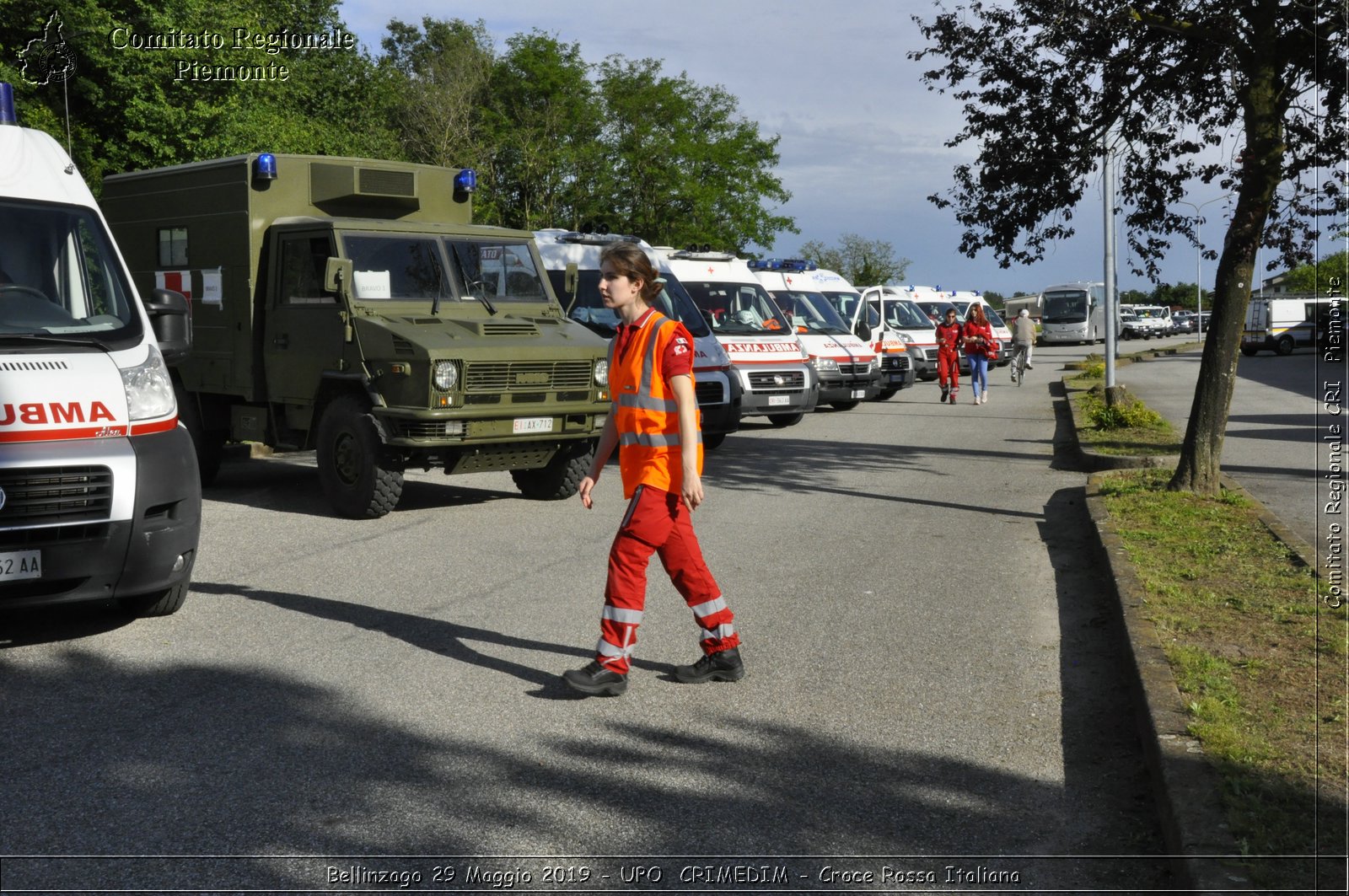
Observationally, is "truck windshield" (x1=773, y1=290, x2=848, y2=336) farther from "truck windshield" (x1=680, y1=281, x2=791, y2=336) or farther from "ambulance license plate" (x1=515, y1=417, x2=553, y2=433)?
"ambulance license plate" (x1=515, y1=417, x2=553, y2=433)

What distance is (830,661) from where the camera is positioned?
645 cm

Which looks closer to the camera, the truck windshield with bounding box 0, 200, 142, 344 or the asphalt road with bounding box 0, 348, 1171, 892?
the asphalt road with bounding box 0, 348, 1171, 892

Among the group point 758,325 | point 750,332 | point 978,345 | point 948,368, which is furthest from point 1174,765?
point 948,368

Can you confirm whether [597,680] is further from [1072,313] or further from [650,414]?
[1072,313]

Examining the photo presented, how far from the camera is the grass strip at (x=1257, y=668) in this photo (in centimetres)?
403

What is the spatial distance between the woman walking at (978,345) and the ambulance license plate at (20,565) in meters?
19.6

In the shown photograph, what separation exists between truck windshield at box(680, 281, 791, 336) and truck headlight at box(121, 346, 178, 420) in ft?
39.1

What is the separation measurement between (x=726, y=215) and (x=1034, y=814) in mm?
51994

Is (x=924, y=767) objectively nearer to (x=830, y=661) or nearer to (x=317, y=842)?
(x=830, y=661)

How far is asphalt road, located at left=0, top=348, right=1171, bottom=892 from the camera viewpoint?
4.16 meters

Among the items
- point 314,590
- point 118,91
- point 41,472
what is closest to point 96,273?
point 41,472

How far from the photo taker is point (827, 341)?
2247cm

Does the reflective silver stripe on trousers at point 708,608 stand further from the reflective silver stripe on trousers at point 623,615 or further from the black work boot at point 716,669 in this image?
the reflective silver stripe on trousers at point 623,615

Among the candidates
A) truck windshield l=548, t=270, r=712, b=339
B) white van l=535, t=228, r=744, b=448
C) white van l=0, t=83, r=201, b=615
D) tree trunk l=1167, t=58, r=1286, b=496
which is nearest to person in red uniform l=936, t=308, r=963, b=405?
truck windshield l=548, t=270, r=712, b=339
